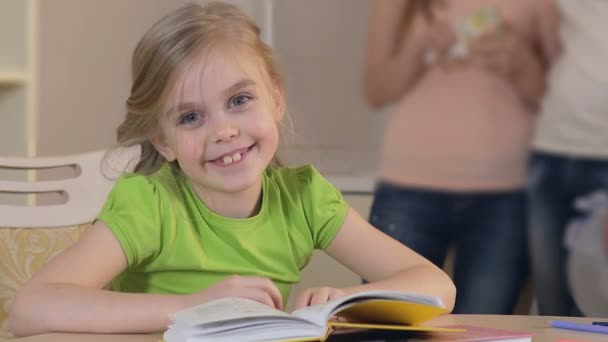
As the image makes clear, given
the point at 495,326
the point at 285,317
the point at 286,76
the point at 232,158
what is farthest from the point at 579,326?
the point at 286,76

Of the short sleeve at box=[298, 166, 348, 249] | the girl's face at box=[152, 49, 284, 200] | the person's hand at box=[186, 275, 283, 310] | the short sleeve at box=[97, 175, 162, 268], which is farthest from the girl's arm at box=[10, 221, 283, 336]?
the short sleeve at box=[298, 166, 348, 249]

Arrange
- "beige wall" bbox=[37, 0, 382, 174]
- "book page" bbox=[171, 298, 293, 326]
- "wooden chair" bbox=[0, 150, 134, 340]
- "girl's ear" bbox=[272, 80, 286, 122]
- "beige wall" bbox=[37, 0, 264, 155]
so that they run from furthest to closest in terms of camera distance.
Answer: "beige wall" bbox=[37, 0, 264, 155] < "beige wall" bbox=[37, 0, 382, 174] < "wooden chair" bbox=[0, 150, 134, 340] < "girl's ear" bbox=[272, 80, 286, 122] < "book page" bbox=[171, 298, 293, 326]

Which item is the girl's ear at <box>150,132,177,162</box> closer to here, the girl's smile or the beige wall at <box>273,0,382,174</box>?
the girl's smile

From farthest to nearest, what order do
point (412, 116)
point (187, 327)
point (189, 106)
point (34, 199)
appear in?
point (34, 199) → point (412, 116) → point (189, 106) → point (187, 327)

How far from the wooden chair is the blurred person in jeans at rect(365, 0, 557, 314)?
53cm

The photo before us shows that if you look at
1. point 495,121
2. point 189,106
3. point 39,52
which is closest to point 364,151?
point 495,121

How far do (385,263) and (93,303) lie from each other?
0.48m

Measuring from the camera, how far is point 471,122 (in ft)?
5.59

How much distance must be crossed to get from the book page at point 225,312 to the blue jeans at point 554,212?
2.71 feet

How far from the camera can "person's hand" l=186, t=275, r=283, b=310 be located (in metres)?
1.09

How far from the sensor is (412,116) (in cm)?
177

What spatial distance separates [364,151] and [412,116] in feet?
0.47

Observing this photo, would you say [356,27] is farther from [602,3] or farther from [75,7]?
[75,7]

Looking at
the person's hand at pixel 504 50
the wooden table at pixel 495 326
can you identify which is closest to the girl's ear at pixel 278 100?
the person's hand at pixel 504 50
